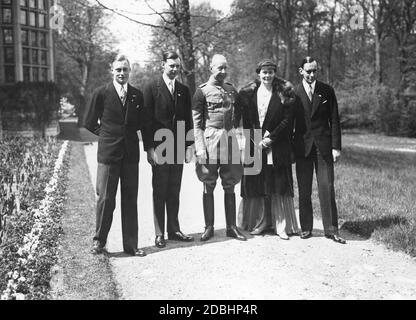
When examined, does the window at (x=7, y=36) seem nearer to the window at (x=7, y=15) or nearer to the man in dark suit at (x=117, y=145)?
the window at (x=7, y=15)

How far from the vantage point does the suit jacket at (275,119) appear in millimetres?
5641

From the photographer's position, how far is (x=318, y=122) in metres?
5.70

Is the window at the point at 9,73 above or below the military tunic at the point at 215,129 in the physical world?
above

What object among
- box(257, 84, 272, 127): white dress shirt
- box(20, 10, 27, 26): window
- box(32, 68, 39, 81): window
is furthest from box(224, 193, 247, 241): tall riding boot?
box(32, 68, 39, 81): window

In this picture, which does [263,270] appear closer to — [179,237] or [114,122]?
[179,237]

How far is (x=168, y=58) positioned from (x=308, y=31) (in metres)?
37.2

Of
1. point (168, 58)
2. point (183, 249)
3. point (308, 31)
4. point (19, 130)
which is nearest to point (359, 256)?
point (183, 249)

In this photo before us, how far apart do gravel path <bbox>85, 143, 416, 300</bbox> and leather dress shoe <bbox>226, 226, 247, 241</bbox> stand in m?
0.11

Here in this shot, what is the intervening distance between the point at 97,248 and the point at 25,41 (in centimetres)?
1969

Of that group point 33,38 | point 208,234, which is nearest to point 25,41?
point 33,38

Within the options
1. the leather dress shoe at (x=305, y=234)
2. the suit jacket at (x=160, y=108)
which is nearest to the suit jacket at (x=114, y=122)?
the suit jacket at (x=160, y=108)

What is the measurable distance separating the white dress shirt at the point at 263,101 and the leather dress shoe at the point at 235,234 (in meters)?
1.24

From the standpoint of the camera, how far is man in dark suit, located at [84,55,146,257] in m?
5.05

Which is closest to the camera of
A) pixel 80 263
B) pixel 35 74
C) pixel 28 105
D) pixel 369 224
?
pixel 80 263
